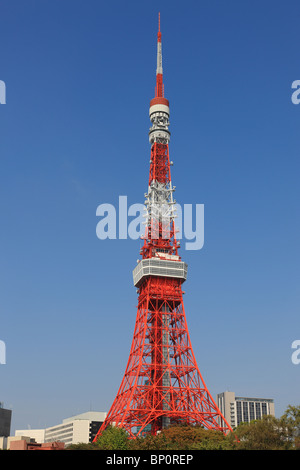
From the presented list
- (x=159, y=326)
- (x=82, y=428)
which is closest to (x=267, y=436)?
(x=159, y=326)

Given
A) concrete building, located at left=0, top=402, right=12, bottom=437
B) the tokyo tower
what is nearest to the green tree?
the tokyo tower

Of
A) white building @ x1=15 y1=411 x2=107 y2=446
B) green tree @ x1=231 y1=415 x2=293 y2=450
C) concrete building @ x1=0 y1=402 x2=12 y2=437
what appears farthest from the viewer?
white building @ x1=15 y1=411 x2=107 y2=446

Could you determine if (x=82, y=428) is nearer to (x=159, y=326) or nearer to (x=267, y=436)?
(x=159, y=326)

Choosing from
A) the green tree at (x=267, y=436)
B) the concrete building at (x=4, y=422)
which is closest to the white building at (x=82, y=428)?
the concrete building at (x=4, y=422)

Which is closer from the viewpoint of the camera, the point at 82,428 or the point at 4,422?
the point at 4,422

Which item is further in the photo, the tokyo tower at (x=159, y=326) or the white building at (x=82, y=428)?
the white building at (x=82, y=428)

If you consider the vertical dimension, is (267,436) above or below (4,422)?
below

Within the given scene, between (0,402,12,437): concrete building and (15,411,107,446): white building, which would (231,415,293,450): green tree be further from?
(15,411,107,446): white building

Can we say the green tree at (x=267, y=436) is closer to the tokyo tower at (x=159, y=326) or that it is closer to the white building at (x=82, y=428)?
the tokyo tower at (x=159, y=326)

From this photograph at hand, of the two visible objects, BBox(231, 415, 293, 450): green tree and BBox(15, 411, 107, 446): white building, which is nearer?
BBox(231, 415, 293, 450): green tree
